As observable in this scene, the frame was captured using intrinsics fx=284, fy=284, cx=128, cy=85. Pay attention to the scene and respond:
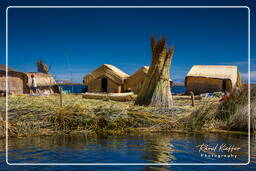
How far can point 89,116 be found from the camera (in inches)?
255

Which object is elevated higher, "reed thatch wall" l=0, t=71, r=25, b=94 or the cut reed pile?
"reed thatch wall" l=0, t=71, r=25, b=94

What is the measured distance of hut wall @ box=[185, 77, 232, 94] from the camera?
18.8 meters

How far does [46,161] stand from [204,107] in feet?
13.7

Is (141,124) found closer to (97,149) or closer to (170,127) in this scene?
(170,127)

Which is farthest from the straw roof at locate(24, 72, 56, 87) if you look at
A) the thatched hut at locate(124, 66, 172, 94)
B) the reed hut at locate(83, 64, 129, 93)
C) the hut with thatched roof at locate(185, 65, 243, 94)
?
the hut with thatched roof at locate(185, 65, 243, 94)

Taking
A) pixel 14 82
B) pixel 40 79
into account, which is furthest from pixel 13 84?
pixel 40 79

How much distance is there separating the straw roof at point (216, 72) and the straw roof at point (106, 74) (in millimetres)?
5071

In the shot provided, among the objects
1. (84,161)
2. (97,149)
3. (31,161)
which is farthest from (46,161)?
(97,149)

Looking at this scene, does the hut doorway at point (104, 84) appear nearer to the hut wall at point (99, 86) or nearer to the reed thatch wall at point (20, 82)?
the hut wall at point (99, 86)

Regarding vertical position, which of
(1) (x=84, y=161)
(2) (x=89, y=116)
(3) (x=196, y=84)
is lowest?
(1) (x=84, y=161)

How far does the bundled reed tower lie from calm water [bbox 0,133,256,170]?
3627 millimetres

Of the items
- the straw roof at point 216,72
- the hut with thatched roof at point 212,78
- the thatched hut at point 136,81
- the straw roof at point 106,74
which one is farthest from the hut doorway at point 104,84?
the straw roof at point 216,72

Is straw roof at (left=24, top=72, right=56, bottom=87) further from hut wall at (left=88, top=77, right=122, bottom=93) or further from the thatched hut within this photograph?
the thatched hut

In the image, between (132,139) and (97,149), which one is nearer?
(97,149)
